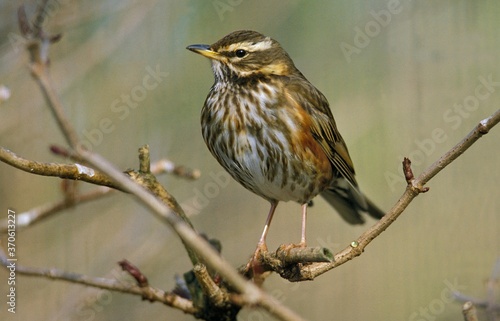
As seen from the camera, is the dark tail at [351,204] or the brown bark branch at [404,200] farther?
the dark tail at [351,204]

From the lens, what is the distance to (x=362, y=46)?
7254 mm

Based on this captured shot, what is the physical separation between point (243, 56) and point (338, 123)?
62.9 inches

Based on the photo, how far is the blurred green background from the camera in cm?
570

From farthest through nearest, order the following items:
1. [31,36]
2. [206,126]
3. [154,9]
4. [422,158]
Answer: [422,158]
[154,9]
[206,126]
[31,36]

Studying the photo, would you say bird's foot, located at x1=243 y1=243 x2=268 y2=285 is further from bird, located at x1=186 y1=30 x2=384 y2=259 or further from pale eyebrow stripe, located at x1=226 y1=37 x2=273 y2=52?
pale eyebrow stripe, located at x1=226 y1=37 x2=273 y2=52

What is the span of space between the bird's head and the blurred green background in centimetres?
76

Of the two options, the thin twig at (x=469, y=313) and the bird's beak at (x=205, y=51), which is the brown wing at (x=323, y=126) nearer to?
the bird's beak at (x=205, y=51)

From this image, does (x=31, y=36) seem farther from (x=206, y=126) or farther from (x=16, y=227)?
(x=206, y=126)

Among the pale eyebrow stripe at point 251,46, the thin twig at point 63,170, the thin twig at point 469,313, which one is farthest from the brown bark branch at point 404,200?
the pale eyebrow stripe at point 251,46

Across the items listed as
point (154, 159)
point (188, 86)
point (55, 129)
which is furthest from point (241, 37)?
point (55, 129)

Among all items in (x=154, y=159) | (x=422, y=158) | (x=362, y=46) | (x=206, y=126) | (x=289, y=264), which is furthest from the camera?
(x=362, y=46)

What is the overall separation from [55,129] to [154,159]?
1.14 meters

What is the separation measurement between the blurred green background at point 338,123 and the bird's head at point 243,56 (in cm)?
76

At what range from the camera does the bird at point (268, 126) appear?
4.96 m
